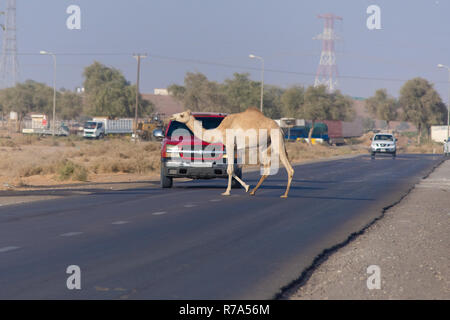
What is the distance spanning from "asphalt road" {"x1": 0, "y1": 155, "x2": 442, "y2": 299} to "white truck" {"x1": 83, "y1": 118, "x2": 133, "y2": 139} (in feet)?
223

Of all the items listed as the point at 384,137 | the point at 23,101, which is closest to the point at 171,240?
the point at 384,137

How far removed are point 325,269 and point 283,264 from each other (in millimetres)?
566

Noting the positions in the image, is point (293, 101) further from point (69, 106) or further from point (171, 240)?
point (171, 240)

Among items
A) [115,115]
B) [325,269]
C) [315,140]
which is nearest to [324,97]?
[315,140]

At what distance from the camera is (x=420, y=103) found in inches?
4902

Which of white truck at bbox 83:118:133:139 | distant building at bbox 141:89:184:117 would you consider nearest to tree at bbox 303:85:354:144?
white truck at bbox 83:118:133:139

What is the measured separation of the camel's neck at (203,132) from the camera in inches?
809

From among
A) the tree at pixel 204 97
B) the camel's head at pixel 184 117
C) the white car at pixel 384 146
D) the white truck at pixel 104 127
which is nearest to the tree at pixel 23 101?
the tree at pixel 204 97

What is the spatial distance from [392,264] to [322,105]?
105 m

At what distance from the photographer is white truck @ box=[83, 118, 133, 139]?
290ft

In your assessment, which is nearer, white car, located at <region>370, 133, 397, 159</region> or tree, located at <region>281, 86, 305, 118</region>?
white car, located at <region>370, 133, 397, 159</region>

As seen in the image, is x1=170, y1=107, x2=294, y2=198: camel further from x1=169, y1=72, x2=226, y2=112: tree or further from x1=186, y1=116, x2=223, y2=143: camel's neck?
x1=169, y1=72, x2=226, y2=112: tree

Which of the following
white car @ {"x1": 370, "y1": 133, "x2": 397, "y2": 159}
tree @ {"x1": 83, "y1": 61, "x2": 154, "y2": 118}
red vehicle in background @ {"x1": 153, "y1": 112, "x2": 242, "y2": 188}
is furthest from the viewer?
tree @ {"x1": 83, "y1": 61, "x2": 154, "y2": 118}

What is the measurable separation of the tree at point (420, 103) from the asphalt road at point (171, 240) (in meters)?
106
